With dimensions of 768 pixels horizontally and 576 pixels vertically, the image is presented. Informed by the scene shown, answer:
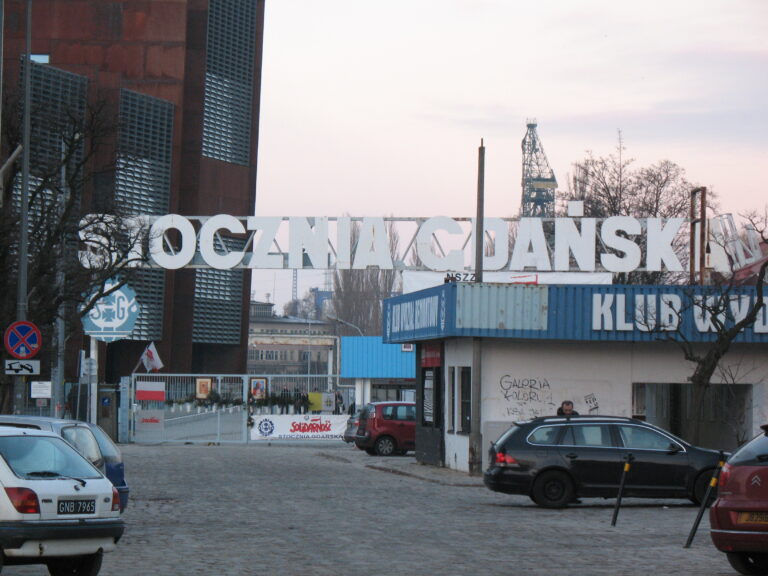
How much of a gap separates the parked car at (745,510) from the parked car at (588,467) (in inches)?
353

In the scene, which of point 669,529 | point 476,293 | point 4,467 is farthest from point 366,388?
point 4,467

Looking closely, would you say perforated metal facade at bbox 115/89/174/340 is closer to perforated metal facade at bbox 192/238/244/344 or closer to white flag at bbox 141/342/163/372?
perforated metal facade at bbox 192/238/244/344

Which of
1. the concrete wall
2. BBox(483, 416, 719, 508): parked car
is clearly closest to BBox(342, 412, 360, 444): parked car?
the concrete wall

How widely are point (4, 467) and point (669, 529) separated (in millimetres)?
9996

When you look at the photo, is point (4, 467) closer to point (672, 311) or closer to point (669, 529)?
point (669, 529)

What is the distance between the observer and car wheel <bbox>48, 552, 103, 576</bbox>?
12523 millimetres

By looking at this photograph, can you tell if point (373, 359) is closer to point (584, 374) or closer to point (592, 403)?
point (584, 374)

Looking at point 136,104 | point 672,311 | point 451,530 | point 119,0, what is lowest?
point 451,530

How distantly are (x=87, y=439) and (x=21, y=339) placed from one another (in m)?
9.72

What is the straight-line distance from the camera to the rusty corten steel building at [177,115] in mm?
59438

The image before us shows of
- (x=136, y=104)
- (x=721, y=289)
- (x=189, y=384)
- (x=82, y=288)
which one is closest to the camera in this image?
(x=721, y=289)

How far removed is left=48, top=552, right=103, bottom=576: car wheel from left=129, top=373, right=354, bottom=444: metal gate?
35.9 meters

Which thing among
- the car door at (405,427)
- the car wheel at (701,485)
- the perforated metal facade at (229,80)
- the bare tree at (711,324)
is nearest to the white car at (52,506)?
the car wheel at (701,485)

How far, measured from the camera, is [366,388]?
6288 cm
